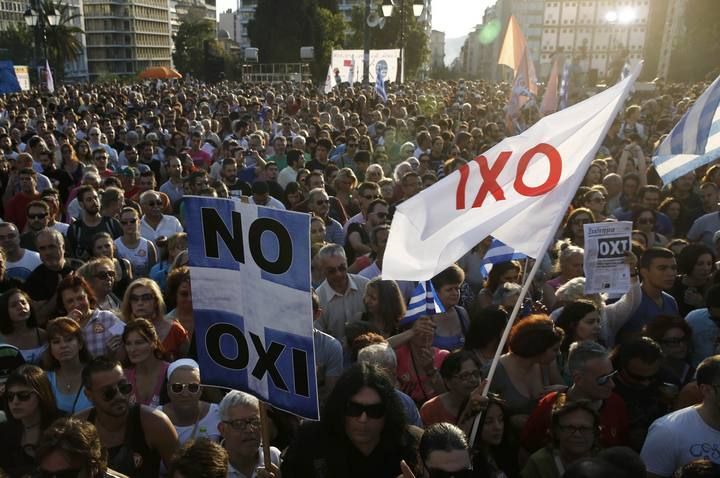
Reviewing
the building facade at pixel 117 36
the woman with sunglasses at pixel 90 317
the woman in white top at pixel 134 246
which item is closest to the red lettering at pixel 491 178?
the woman with sunglasses at pixel 90 317

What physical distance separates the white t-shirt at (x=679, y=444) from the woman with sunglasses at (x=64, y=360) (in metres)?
3.07

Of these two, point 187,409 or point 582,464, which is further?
point 187,409

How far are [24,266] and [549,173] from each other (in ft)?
14.5

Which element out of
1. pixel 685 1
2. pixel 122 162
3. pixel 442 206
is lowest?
pixel 122 162

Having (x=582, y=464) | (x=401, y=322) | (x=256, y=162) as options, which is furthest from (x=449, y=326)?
(x=256, y=162)

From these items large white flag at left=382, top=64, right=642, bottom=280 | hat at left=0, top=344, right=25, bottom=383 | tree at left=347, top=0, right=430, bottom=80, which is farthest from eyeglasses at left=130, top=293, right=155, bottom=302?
tree at left=347, top=0, right=430, bottom=80

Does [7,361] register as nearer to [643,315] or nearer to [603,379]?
[603,379]

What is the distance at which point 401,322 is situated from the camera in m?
4.89

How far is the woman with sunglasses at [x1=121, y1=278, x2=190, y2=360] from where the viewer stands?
5059 millimetres

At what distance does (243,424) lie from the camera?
3531mm

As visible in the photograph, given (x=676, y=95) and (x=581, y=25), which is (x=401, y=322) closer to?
(x=676, y=95)

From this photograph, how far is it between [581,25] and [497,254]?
117 m

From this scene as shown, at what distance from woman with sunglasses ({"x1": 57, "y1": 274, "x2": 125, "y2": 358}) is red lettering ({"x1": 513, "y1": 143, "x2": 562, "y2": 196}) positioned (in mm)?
2637

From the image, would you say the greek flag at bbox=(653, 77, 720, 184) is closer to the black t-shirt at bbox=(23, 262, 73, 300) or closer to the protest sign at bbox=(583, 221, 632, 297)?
the protest sign at bbox=(583, 221, 632, 297)
